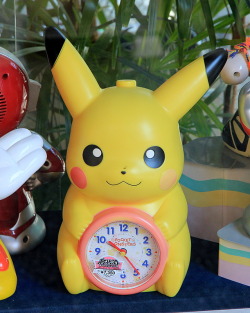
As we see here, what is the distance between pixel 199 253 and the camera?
1108 mm

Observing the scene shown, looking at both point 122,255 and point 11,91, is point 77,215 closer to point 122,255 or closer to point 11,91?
point 122,255

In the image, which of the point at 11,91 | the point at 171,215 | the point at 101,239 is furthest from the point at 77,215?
the point at 11,91

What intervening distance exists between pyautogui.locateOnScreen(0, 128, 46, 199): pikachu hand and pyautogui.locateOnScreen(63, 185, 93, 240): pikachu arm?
11 cm

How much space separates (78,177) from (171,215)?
18 centimetres

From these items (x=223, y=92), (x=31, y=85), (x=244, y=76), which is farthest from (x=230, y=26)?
(x=31, y=85)

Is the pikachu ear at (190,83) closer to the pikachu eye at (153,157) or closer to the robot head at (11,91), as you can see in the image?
the pikachu eye at (153,157)

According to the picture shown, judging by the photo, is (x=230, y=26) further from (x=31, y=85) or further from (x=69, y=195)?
(x=69, y=195)

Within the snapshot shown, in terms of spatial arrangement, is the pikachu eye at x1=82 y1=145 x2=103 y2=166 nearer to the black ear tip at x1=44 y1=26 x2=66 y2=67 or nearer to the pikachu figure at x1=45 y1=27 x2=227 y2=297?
the pikachu figure at x1=45 y1=27 x2=227 y2=297

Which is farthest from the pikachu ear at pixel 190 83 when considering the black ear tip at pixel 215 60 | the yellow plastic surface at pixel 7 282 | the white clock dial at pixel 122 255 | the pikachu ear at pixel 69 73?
the yellow plastic surface at pixel 7 282

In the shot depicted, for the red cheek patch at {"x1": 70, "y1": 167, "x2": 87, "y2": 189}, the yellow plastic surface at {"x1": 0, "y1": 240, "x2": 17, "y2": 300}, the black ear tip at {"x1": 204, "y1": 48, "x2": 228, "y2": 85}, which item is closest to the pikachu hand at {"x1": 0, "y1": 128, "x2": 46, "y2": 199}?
the red cheek patch at {"x1": 70, "y1": 167, "x2": 87, "y2": 189}

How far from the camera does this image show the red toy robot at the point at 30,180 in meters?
0.99

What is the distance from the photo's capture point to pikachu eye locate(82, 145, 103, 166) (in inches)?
34.5

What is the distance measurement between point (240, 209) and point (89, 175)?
0.41m

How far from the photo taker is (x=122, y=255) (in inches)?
37.1
